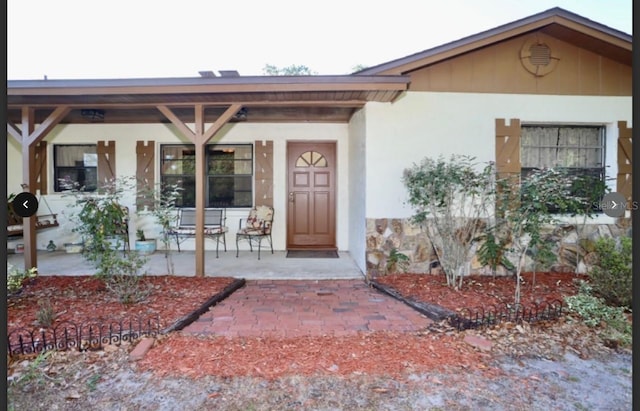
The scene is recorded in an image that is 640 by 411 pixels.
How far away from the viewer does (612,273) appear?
3.24 meters

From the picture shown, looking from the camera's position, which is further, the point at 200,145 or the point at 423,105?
the point at 423,105

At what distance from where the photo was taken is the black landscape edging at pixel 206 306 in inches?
112

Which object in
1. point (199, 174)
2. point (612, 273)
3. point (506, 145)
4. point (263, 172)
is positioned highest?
point (506, 145)

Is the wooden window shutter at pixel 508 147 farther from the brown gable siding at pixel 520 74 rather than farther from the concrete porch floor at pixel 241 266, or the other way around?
the concrete porch floor at pixel 241 266

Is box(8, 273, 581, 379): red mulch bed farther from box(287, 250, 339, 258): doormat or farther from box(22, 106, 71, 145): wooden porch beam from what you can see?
box(287, 250, 339, 258): doormat

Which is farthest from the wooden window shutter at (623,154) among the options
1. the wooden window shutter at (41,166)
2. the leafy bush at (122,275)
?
the wooden window shutter at (41,166)

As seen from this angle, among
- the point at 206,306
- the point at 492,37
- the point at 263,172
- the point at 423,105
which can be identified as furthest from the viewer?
the point at 263,172

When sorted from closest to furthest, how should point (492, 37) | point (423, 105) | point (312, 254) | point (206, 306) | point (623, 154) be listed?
point (206, 306), point (492, 37), point (423, 105), point (623, 154), point (312, 254)

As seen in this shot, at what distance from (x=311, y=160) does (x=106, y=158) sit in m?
3.59

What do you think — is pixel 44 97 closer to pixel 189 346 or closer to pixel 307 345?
pixel 189 346

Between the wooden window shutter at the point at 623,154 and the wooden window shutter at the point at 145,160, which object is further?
the wooden window shutter at the point at 145,160

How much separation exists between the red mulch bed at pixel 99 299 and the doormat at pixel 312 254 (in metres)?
1.71

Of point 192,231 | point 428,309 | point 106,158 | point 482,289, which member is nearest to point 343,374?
point 428,309

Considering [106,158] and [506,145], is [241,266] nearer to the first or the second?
[106,158]
